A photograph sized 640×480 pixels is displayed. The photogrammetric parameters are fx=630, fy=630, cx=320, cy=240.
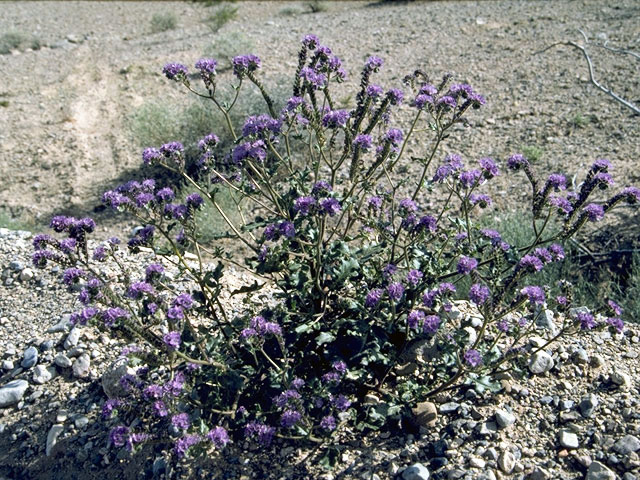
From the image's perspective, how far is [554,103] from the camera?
8141 millimetres

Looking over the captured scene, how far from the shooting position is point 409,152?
25.3 ft

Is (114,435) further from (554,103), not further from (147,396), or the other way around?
(554,103)

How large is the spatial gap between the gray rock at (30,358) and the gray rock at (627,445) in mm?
3714

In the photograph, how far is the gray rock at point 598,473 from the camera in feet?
10.2

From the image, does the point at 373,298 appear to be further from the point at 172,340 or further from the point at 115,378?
the point at 115,378

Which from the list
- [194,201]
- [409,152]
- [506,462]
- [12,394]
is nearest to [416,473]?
[506,462]

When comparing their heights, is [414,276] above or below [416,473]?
above

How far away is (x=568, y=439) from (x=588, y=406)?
28cm

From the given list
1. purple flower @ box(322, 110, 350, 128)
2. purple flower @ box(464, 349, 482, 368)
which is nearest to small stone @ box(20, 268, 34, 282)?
purple flower @ box(322, 110, 350, 128)

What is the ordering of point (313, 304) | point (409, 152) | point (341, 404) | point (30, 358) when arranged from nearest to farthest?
1. point (341, 404)
2. point (313, 304)
3. point (30, 358)
4. point (409, 152)

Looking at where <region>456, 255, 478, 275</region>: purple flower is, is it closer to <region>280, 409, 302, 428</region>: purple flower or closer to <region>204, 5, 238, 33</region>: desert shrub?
<region>280, 409, 302, 428</region>: purple flower

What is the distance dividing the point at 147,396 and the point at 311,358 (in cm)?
95

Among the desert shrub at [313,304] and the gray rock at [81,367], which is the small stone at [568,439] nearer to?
the desert shrub at [313,304]

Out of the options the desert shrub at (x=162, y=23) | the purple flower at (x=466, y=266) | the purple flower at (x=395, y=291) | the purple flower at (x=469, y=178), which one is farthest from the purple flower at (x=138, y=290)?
the desert shrub at (x=162, y=23)
